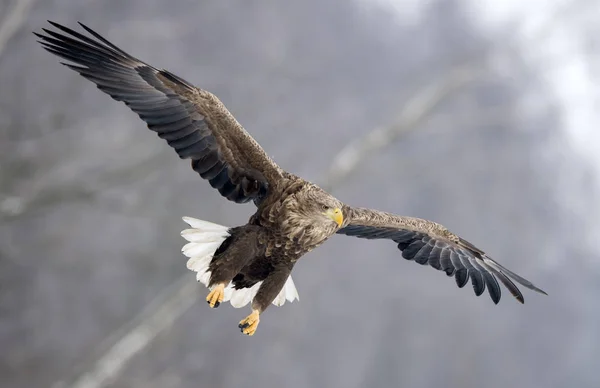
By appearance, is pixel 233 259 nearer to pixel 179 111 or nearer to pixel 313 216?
pixel 313 216

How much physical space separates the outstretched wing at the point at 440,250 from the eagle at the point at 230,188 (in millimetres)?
23

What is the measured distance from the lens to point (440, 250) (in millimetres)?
3912

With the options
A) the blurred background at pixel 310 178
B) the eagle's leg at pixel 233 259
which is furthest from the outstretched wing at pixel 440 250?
the blurred background at pixel 310 178

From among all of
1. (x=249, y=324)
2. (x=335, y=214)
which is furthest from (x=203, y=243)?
(x=335, y=214)

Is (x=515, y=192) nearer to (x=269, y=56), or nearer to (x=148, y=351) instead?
(x=269, y=56)

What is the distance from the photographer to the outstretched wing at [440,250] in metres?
3.67

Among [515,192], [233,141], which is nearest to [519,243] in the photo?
[515,192]

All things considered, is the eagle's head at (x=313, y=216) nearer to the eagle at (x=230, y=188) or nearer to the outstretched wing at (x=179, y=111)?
the eagle at (x=230, y=188)

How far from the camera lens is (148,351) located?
612 cm

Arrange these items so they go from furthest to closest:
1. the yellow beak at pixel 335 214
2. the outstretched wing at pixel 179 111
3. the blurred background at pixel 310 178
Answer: the blurred background at pixel 310 178, the outstretched wing at pixel 179 111, the yellow beak at pixel 335 214

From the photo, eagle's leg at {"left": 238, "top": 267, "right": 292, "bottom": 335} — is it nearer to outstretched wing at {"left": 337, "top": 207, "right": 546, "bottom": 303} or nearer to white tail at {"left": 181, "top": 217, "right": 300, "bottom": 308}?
white tail at {"left": 181, "top": 217, "right": 300, "bottom": 308}

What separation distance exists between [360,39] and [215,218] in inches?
90.7

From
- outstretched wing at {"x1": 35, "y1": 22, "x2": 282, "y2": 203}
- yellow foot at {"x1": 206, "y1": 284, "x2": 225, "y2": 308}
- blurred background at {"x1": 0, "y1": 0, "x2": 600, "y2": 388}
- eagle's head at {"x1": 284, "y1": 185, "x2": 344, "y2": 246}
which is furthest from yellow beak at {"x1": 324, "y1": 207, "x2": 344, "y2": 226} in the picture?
blurred background at {"x1": 0, "y1": 0, "x2": 600, "y2": 388}

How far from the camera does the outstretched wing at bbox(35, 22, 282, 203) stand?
3285mm
